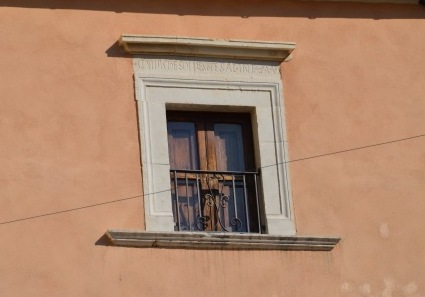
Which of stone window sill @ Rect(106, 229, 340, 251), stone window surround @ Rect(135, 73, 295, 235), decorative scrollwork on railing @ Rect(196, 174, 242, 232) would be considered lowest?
stone window sill @ Rect(106, 229, 340, 251)

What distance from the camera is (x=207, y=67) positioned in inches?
589

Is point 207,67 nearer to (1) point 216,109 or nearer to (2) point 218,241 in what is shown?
(1) point 216,109

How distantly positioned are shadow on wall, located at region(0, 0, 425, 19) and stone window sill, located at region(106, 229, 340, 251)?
1.98 m

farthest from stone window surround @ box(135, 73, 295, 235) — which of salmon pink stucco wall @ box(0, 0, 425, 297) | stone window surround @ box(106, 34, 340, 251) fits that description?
salmon pink stucco wall @ box(0, 0, 425, 297)

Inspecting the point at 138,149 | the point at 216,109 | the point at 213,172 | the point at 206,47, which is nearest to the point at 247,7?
the point at 206,47

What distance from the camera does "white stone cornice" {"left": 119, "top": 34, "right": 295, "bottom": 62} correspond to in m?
14.7

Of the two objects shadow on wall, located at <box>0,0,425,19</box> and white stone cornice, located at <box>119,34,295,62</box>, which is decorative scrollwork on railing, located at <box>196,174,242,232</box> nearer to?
white stone cornice, located at <box>119,34,295,62</box>

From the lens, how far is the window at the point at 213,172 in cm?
1466

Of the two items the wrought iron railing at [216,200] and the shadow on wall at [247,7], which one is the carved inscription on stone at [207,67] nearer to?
the shadow on wall at [247,7]

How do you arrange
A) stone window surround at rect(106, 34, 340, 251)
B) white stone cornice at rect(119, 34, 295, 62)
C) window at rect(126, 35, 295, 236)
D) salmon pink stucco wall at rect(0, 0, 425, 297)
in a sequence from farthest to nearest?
white stone cornice at rect(119, 34, 295, 62), window at rect(126, 35, 295, 236), stone window surround at rect(106, 34, 340, 251), salmon pink stucco wall at rect(0, 0, 425, 297)

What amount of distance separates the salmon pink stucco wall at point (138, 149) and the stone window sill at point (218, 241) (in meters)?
0.06

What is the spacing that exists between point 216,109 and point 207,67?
0.36 m

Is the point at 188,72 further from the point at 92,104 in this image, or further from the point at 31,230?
the point at 31,230

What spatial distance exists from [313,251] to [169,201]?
1.26m
